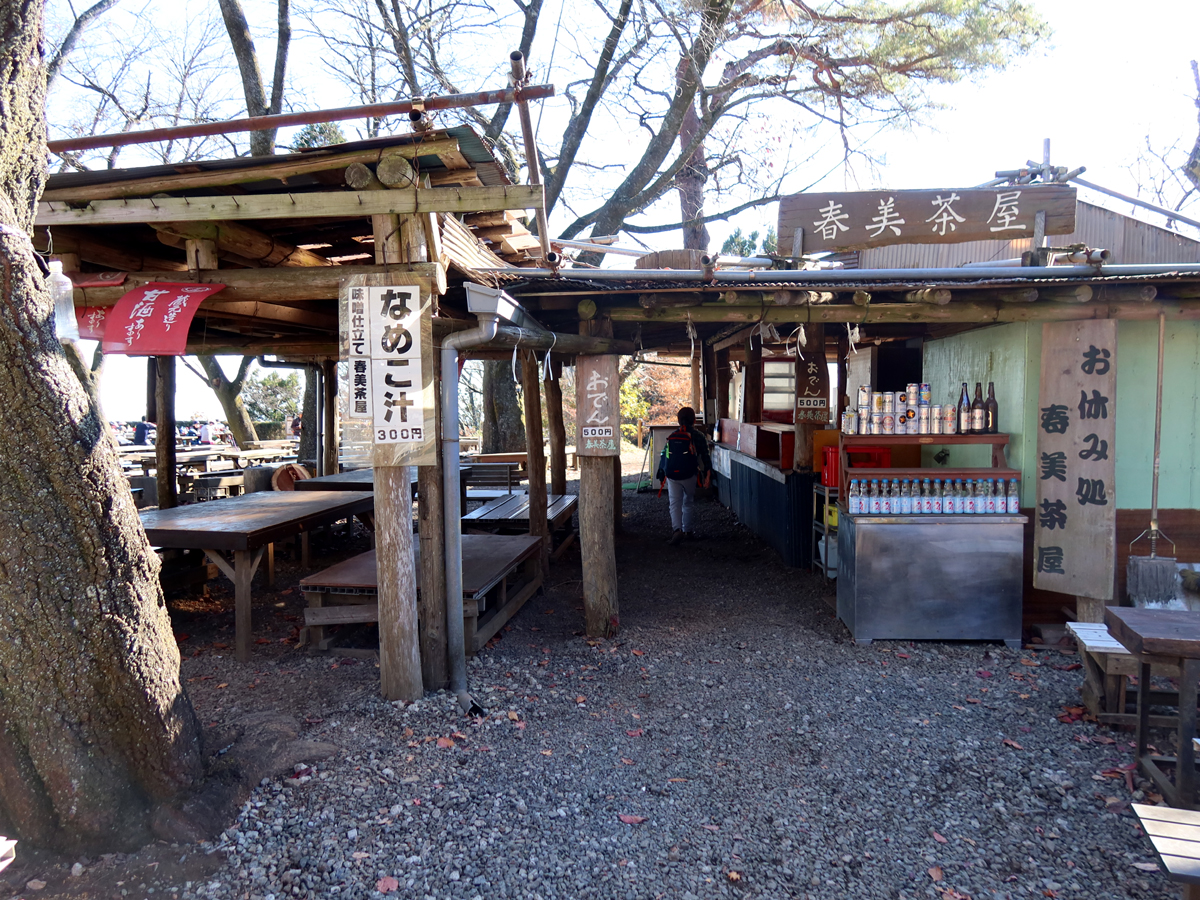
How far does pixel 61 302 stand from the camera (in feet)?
11.1

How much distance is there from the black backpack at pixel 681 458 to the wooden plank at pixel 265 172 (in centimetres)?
663

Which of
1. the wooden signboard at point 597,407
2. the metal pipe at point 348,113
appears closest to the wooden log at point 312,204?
the metal pipe at point 348,113

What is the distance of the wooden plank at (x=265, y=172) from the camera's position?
14.3 ft

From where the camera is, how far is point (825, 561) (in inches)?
313

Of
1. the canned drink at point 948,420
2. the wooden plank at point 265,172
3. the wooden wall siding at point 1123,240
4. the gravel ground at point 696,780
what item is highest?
the wooden wall siding at point 1123,240

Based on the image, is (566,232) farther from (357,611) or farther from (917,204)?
(357,611)

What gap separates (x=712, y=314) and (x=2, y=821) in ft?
18.2

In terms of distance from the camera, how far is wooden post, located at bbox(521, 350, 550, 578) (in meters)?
8.66

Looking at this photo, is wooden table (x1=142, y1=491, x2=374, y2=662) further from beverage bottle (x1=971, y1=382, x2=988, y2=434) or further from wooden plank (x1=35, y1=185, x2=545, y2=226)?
beverage bottle (x1=971, y1=382, x2=988, y2=434)

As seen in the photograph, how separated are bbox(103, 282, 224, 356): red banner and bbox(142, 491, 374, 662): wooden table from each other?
1825mm

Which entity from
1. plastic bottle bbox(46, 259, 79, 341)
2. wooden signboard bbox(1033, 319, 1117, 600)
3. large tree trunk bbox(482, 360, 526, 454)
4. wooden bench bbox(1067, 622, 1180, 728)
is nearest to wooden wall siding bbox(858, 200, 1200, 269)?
wooden signboard bbox(1033, 319, 1117, 600)

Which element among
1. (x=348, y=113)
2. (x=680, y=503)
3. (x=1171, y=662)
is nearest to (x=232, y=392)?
(x=680, y=503)

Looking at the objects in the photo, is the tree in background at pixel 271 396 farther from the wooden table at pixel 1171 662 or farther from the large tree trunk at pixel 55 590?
the wooden table at pixel 1171 662

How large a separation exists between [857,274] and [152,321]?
5.28 metres
